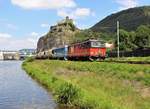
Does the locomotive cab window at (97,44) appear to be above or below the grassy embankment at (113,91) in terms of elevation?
above

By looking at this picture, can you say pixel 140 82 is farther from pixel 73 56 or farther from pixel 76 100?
pixel 73 56

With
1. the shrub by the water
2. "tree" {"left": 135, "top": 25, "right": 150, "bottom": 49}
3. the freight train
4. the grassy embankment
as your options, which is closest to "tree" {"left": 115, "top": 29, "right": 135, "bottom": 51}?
"tree" {"left": 135, "top": 25, "right": 150, "bottom": 49}

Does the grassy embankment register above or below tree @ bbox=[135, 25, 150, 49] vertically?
below

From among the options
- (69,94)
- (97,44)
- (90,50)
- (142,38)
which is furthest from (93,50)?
(142,38)

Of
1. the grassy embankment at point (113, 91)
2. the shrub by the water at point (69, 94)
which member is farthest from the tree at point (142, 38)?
the shrub by the water at point (69, 94)

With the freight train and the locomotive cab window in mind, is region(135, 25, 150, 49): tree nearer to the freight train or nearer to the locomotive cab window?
the freight train

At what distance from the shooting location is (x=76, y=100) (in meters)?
27.0

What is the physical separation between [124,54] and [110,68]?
44026 millimetres

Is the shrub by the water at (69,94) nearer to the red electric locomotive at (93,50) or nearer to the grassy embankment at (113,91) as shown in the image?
the grassy embankment at (113,91)

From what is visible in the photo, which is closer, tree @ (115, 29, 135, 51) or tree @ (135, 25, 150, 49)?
tree @ (115, 29, 135, 51)

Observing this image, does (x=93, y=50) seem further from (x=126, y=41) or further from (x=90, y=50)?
(x=126, y=41)

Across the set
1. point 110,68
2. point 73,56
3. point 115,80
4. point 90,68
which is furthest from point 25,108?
point 73,56

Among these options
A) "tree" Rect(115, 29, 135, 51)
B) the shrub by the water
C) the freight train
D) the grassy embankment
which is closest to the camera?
the grassy embankment

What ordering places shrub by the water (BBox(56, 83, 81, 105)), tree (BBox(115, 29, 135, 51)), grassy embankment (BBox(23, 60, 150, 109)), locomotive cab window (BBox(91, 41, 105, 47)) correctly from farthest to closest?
1. tree (BBox(115, 29, 135, 51))
2. locomotive cab window (BBox(91, 41, 105, 47))
3. shrub by the water (BBox(56, 83, 81, 105))
4. grassy embankment (BBox(23, 60, 150, 109))
